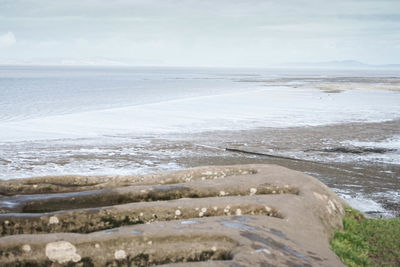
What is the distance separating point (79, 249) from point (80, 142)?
1563cm

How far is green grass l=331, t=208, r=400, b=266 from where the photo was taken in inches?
283

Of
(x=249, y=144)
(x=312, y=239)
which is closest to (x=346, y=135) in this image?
(x=249, y=144)

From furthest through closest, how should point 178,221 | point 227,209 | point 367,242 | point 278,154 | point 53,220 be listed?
point 278,154, point 367,242, point 227,209, point 53,220, point 178,221

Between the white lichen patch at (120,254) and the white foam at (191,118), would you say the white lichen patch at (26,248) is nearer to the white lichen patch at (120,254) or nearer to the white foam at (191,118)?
the white lichen patch at (120,254)

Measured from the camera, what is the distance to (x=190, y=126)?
87.1 ft

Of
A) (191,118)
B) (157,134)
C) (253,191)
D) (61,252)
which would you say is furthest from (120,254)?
(191,118)

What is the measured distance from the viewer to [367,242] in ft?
Answer: 27.0

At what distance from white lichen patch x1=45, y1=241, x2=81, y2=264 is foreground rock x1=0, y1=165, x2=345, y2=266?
0.01 m

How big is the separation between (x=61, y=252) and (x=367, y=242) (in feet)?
17.7

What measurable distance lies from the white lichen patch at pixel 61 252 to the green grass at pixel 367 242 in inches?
155

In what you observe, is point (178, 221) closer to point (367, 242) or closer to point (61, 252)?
point (61, 252)

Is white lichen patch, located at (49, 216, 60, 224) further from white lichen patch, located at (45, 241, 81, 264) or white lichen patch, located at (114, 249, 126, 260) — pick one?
white lichen patch, located at (114, 249, 126, 260)

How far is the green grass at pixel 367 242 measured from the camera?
283 inches

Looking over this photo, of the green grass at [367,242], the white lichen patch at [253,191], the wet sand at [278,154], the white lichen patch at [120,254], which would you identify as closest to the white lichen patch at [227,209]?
the white lichen patch at [253,191]
